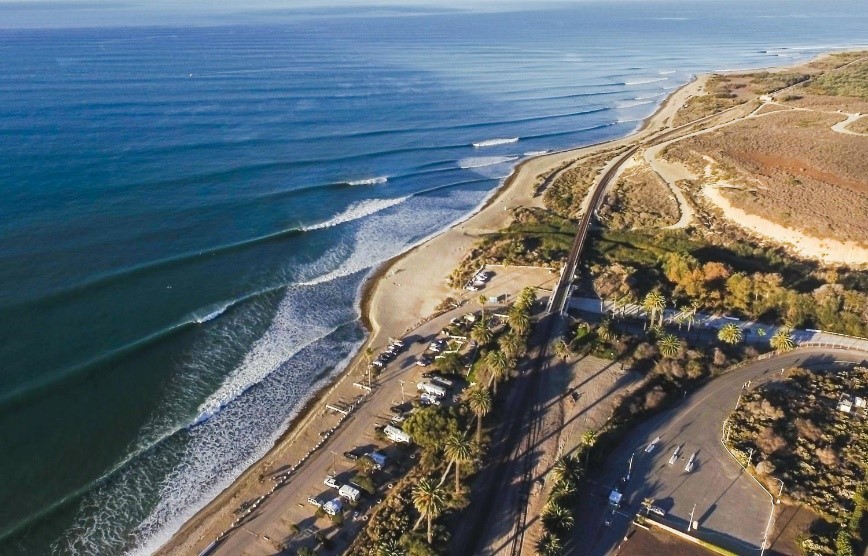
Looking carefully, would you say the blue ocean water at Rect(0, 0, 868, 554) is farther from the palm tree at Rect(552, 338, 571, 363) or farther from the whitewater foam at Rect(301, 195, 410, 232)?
the palm tree at Rect(552, 338, 571, 363)

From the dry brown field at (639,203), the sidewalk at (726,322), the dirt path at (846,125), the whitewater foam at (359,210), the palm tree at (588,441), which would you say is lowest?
the palm tree at (588,441)

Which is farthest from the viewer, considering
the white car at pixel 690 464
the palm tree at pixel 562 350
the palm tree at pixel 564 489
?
the palm tree at pixel 562 350

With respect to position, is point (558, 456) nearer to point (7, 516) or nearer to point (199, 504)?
point (199, 504)

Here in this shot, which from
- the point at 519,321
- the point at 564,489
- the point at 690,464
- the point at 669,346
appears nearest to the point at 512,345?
the point at 519,321

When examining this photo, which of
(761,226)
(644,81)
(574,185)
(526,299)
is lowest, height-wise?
(526,299)

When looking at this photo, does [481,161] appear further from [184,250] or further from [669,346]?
[669,346]

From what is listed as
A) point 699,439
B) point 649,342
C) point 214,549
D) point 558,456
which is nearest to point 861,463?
point 699,439

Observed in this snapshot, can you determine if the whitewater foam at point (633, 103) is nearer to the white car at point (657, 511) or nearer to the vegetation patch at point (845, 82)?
the vegetation patch at point (845, 82)

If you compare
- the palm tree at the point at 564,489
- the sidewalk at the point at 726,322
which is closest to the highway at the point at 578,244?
the sidewalk at the point at 726,322
